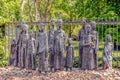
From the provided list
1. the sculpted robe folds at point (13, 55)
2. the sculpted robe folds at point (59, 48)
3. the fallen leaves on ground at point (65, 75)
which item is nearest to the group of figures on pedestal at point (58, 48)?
the sculpted robe folds at point (59, 48)

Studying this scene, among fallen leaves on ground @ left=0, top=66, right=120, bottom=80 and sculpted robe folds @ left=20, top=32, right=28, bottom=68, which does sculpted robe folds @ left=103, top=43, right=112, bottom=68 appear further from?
sculpted robe folds @ left=20, top=32, right=28, bottom=68

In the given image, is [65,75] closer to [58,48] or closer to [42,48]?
[58,48]

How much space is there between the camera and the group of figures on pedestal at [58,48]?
30.0 feet

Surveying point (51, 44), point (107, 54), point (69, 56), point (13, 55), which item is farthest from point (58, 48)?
point (13, 55)

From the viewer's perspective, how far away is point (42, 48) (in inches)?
359

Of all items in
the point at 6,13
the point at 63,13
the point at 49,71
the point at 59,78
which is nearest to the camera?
the point at 59,78

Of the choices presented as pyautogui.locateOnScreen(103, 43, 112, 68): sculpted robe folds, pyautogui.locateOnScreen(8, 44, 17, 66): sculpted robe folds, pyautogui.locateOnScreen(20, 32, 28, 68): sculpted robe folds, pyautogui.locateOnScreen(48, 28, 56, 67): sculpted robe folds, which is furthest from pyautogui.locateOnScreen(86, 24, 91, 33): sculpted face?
pyautogui.locateOnScreen(8, 44, 17, 66): sculpted robe folds

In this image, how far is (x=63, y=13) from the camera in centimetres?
2422

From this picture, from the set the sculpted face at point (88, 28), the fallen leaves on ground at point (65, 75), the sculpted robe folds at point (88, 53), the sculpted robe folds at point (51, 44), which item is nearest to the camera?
the fallen leaves on ground at point (65, 75)

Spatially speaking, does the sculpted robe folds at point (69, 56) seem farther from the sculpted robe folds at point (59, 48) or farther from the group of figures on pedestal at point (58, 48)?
the sculpted robe folds at point (59, 48)

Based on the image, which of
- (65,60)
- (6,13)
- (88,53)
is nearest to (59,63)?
(65,60)

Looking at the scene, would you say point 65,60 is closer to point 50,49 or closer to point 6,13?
point 50,49

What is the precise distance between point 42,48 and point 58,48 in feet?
1.53

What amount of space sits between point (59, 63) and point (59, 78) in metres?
0.70
